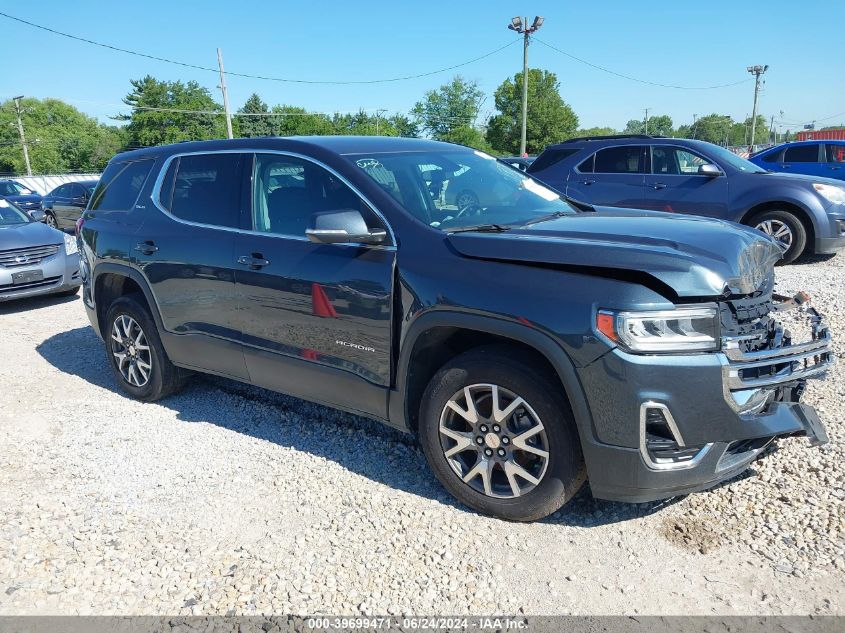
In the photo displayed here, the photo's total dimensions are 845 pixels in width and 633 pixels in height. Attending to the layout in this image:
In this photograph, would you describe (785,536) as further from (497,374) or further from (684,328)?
(497,374)

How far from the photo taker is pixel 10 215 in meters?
9.86

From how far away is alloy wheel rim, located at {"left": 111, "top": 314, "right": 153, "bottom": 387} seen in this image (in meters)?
4.96

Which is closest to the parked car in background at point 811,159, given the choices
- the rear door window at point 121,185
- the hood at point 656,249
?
the hood at point 656,249

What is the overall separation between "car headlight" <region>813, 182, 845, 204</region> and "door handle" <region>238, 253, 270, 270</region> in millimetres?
8231

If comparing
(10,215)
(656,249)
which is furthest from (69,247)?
(656,249)

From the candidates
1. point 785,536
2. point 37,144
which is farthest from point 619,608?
point 37,144

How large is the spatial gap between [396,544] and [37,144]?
317 feet

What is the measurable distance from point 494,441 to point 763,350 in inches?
49.5

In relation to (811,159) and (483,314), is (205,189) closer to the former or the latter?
(483,314)

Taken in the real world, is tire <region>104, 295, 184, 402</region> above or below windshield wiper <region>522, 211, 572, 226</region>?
below

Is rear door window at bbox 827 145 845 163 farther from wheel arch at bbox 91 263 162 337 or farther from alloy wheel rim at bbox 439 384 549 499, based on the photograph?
wheel arch at bbox 91 263 162 337

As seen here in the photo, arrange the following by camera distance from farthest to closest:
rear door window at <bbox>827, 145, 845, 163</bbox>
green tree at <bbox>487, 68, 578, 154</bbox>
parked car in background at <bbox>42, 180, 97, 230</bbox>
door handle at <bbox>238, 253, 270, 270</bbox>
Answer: green tree at <bbox>487, 68, 578, 154</bbox> → parked car in background at <bbox>42, 180, 97, 230</bbox> → rear door window at <bbox>827, 145, 845, 163</bbox> → door handle at <bbox>238, 253, 270, 270</bbox>

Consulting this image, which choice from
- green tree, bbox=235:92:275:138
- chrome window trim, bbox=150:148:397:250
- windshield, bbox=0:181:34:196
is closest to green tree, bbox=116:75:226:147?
green tree, bbox=235:92:275:138

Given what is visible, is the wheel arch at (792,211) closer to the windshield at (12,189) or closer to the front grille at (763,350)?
the front grille at (763,350)
